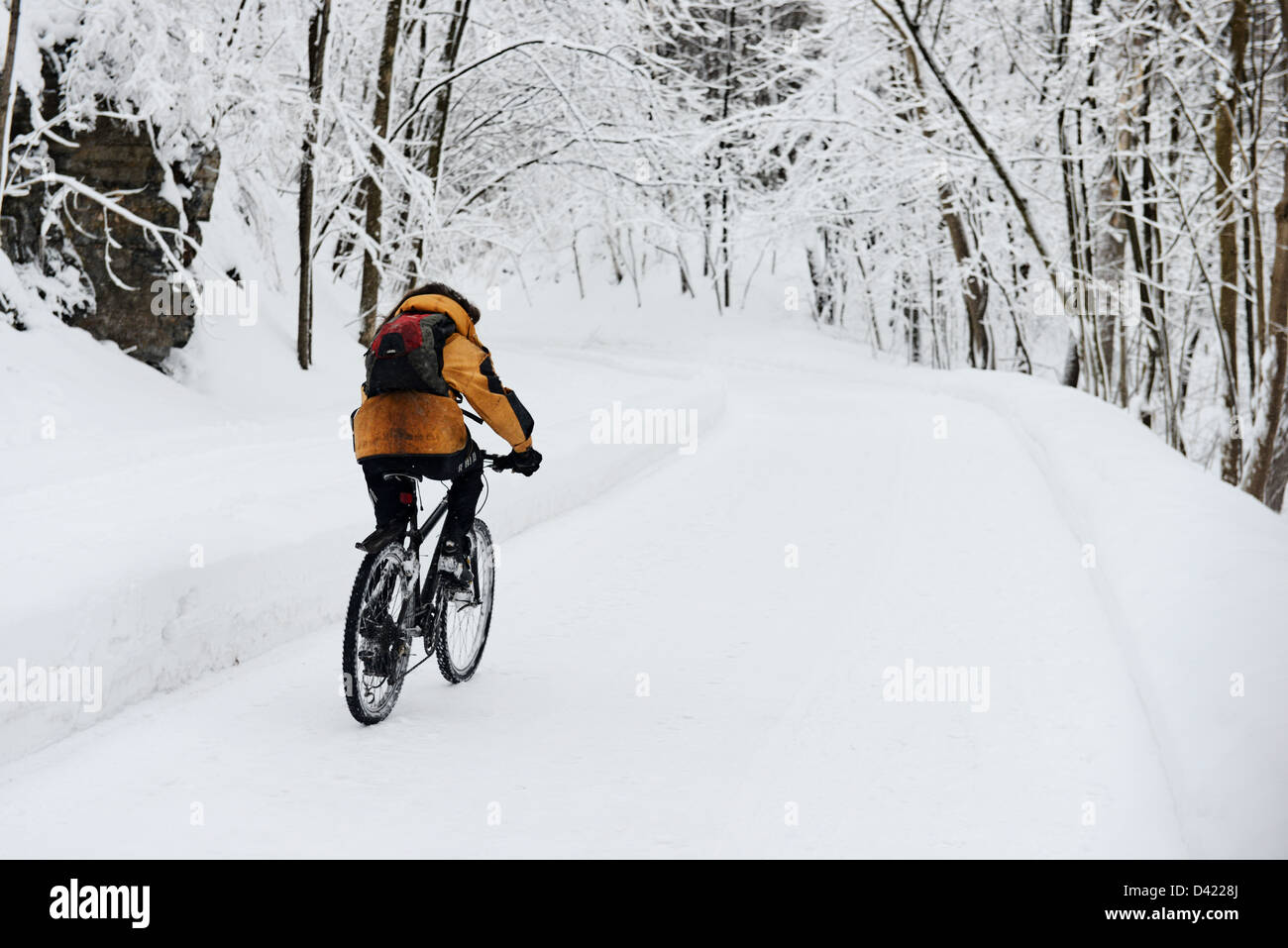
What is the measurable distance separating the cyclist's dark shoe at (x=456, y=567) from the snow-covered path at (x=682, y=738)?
52cm

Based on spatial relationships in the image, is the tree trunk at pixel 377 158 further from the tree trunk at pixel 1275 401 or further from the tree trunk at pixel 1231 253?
the tree trunk at pixel 1275 401

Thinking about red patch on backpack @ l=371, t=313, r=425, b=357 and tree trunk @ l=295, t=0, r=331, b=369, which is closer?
red patch on backpack @ l=371, t=313, r=425, b=357

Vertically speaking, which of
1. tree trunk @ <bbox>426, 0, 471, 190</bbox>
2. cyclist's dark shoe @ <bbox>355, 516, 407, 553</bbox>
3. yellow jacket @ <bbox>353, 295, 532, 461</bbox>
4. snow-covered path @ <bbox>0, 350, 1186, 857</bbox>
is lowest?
snow-covered path @ <bbox>0, 350, 1186, 857</bbox>

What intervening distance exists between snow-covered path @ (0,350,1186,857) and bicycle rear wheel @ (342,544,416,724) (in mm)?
157

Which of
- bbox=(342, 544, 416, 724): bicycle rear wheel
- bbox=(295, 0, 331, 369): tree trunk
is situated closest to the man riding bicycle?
bbox=(342, 544, 416, 724): bicycle rear wheel

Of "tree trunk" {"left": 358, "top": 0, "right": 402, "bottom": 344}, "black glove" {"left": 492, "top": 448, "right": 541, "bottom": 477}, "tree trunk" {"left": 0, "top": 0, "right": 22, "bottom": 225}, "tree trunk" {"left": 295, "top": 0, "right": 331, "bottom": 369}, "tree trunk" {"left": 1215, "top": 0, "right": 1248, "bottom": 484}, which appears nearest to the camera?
"black glove" {"left": 492, "top": 448, "right": 541, "bottom": 477}

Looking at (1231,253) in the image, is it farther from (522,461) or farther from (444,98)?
(444,98)

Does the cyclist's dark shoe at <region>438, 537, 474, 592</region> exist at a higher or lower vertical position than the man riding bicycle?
lower

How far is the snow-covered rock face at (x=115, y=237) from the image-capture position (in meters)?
13.8

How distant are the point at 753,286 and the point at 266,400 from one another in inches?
1193

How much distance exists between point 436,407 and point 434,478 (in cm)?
30

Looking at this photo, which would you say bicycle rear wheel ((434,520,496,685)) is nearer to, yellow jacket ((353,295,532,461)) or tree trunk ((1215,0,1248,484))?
yellow jacket ((353,295,532,461))

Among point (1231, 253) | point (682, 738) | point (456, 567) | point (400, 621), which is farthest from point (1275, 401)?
point (400, 621)

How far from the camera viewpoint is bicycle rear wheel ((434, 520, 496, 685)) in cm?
546
